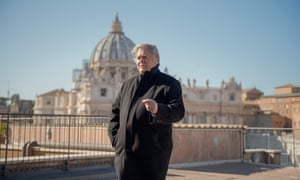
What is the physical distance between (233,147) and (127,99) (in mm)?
7682

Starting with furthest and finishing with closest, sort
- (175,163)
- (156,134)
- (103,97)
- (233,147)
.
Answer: (103,97), (233,147), (175,163), (156,134)

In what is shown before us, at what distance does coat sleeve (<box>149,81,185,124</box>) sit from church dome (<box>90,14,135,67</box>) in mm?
70981

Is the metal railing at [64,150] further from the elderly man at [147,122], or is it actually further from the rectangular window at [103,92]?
the rectangular window at [103,92]

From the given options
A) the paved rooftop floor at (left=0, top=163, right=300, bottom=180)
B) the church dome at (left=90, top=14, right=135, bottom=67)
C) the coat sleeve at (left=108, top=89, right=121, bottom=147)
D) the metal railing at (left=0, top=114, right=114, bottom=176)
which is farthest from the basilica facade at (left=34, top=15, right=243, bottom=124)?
the coat sleeve at (left=108, top=89, right=121, bottom=147)

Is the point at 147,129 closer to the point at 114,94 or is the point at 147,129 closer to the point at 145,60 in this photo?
the point at 145,60

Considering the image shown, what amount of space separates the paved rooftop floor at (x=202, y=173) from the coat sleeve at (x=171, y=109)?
156 inches

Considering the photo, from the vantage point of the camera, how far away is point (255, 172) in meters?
7.63

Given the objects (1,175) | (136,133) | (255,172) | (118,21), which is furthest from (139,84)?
(118,21)

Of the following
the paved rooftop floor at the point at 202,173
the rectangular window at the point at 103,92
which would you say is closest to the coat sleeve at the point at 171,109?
the paved rooftop floor at the point at 202,173

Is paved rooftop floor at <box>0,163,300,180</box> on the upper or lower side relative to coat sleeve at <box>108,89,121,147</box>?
lower

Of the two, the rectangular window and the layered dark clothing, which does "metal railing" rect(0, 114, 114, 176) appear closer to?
the layered dark clothing

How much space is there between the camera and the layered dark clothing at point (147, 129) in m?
2.63

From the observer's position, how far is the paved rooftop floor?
20.5ft

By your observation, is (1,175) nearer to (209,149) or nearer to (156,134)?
(156,134)
